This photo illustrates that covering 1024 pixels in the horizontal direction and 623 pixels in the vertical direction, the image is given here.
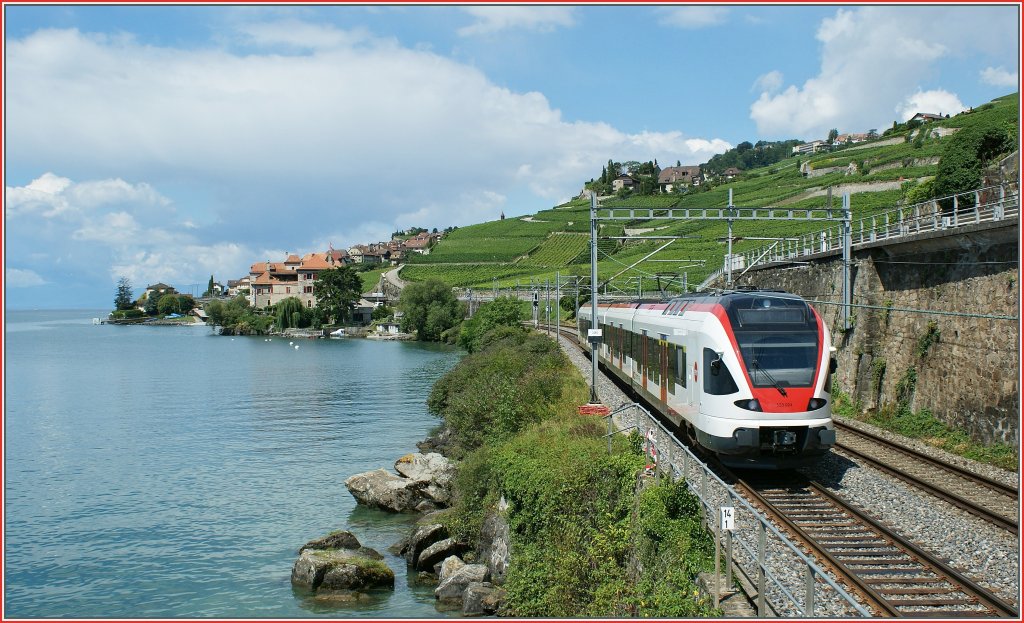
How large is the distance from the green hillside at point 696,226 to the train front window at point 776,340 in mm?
36932

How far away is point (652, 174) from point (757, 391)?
588 feet

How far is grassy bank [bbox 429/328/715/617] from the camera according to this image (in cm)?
1185

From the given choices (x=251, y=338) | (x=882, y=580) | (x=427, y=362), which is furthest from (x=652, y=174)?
(x=882, y=580)

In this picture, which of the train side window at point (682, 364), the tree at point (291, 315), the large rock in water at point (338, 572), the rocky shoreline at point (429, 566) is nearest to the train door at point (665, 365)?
the train side window at point (682, 364)

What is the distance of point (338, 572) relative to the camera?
19.7m

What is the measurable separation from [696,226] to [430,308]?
36.0 metres

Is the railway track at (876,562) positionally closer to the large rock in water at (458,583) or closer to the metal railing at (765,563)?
the metal railing at (765,563)

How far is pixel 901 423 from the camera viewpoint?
2314 cm

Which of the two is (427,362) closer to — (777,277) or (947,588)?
(777,277)

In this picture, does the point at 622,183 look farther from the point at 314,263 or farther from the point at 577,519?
the point at 577,519

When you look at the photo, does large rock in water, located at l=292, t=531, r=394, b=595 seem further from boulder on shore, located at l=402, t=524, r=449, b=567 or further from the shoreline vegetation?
the shoreline vegetation

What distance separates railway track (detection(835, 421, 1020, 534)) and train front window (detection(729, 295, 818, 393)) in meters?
3.16

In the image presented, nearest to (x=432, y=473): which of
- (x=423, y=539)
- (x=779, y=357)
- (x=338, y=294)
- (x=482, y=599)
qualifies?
(x=423, y=539)

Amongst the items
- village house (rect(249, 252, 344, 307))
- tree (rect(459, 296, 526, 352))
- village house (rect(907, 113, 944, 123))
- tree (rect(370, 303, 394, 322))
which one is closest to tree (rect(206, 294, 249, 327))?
village house (rect(249, 252, 344, 307))
